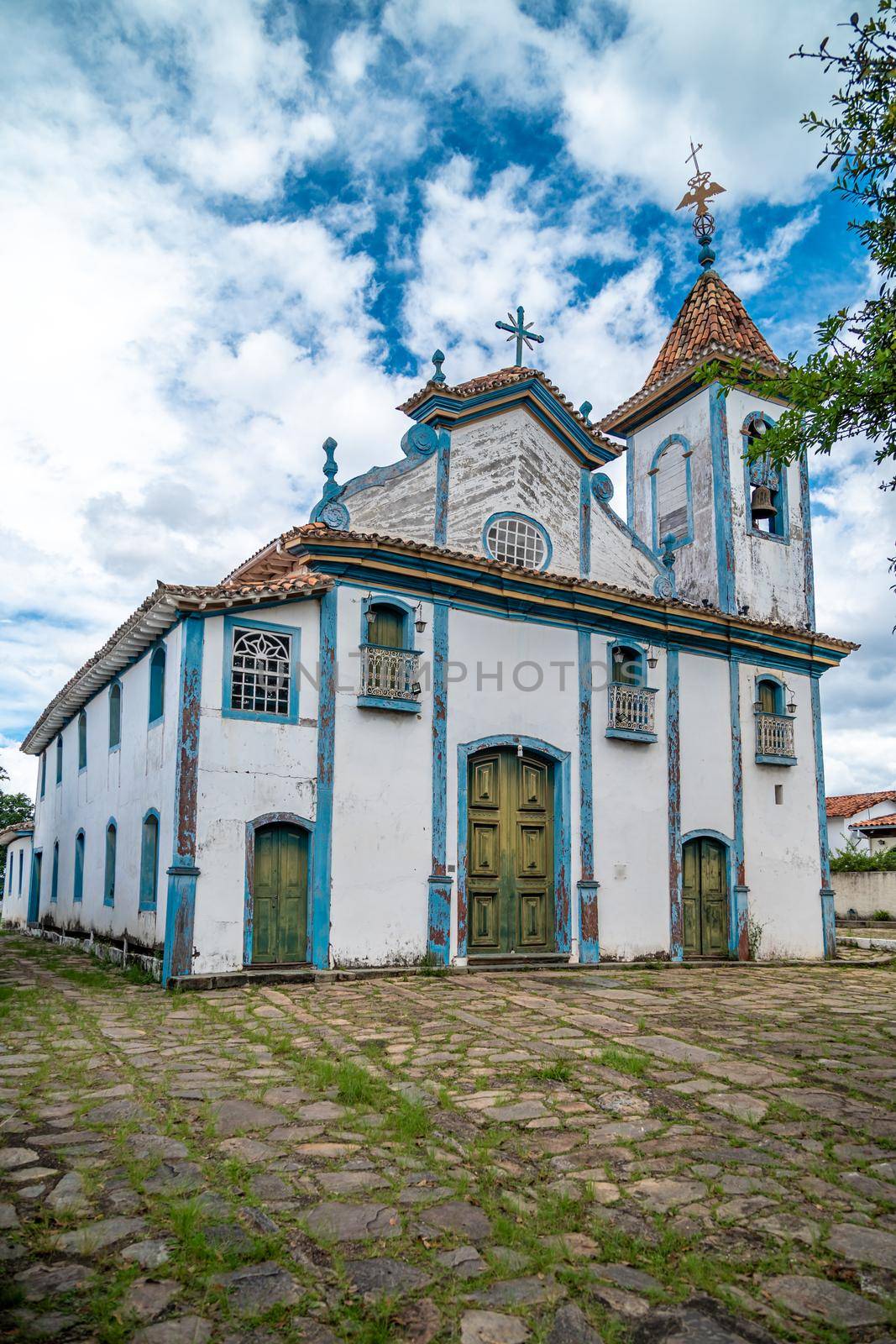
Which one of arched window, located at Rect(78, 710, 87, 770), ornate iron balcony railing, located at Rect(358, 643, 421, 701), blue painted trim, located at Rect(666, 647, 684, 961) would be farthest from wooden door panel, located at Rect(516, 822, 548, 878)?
arched window, located at Rect(78, 710, 87, 770)

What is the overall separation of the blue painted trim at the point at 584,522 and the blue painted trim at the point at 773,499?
324 cm

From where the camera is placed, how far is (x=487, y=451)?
13.4 meters

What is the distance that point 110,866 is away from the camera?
13914mm

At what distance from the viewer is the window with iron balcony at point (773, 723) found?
50.9 feet

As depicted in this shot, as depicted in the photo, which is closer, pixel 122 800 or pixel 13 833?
pixel 122 800

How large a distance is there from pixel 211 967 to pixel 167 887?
0.98 metres

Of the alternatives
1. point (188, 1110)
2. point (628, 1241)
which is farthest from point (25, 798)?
point (628, 1241)

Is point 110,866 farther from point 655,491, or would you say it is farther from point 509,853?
point 655,491

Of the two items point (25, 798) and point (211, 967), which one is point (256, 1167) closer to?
point (211, 967)

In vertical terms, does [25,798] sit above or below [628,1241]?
above

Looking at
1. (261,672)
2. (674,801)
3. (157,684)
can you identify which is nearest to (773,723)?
(674,801)

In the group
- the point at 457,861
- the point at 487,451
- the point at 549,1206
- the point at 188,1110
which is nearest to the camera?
the point at 549,1206

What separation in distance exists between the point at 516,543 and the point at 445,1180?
400 inches

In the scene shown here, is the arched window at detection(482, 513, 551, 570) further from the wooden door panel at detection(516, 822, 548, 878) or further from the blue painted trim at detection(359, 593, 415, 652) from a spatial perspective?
the wooden door panel at detection(516, 822, 548, 878)
